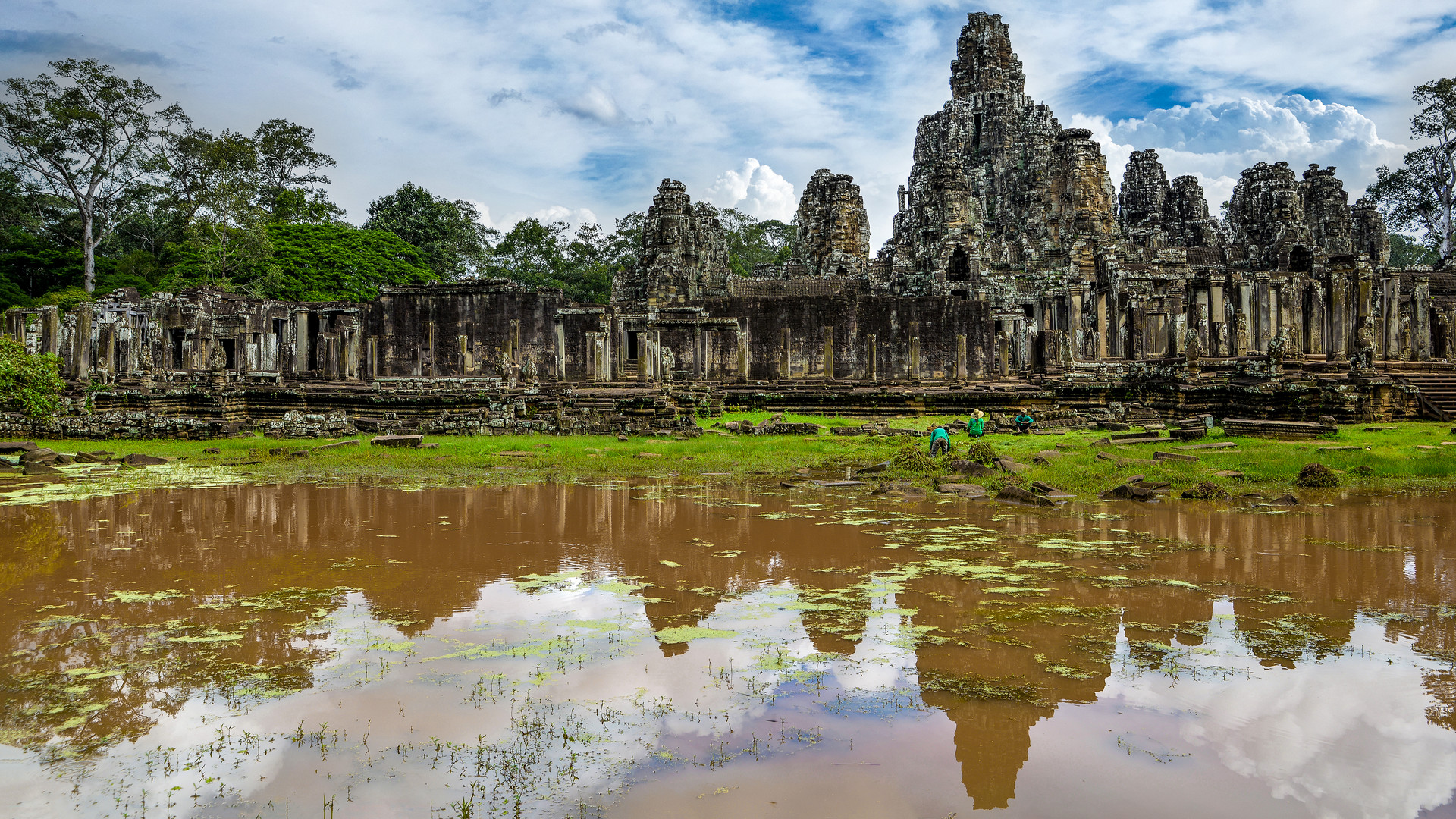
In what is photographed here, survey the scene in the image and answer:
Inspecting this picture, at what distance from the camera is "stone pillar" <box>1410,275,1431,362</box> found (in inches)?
1139

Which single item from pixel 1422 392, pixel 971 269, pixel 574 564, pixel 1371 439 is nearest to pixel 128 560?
pixel 574 564

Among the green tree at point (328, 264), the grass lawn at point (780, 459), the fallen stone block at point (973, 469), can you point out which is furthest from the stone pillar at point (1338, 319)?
the green tree at point (328, 264)

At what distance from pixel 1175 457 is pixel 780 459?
19.4ft

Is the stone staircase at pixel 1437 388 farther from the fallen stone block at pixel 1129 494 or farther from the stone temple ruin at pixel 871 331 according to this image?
the fallen stone block at pixel 1129 494

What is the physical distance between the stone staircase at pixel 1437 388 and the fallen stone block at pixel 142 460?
911 inches

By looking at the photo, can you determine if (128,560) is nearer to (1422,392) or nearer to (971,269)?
(1422,392)

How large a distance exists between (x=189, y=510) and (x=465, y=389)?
10158 millimetres

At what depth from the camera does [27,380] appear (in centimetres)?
1656

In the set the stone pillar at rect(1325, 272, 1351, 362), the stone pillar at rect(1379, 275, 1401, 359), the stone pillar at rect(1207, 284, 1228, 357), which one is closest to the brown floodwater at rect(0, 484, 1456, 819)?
the stone pillar at rect(1325, 272, 1351, 362)

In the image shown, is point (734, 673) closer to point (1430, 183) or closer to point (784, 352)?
point (784, 352)

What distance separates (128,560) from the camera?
730cm

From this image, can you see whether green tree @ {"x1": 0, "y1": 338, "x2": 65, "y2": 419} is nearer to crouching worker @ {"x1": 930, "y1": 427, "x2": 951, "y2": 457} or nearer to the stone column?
the stone column

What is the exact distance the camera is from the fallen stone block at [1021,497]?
974 cm

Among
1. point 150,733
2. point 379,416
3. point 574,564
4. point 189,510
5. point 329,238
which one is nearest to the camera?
point 150,733
